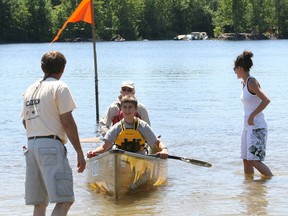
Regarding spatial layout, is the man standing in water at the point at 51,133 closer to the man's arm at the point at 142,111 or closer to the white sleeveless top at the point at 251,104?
the white sleeveless top at the point at 251,104

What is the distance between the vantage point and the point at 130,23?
14300 centimetres

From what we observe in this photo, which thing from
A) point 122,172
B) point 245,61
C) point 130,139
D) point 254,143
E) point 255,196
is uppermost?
point 245,61

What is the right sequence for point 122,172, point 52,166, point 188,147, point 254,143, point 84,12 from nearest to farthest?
point 52,166, point 122,172, point 254,143, point 188,147, point 84,12

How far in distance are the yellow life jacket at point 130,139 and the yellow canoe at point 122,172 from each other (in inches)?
9.3

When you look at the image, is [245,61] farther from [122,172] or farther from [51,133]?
[51,133]

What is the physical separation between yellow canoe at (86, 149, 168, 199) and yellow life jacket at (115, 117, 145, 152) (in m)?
0.24

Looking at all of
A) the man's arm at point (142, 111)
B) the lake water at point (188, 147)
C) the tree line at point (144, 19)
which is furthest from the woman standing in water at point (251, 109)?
the tree line at point (144, 19)

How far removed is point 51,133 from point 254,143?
13.0 ft

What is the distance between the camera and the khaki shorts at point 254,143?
1009cm

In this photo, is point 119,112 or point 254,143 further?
point 119,112

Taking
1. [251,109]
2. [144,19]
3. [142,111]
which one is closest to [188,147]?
[142,111]

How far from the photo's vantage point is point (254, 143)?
10.1 meters

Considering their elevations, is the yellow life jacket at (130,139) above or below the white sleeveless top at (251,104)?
below

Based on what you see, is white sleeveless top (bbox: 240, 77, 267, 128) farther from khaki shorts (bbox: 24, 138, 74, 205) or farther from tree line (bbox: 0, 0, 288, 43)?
tree line (bbox: 0, 0, 288, 43)
